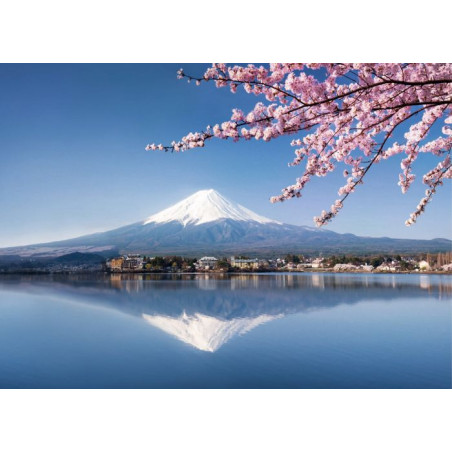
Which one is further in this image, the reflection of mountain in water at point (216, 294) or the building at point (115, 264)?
the building at point (115, 264)

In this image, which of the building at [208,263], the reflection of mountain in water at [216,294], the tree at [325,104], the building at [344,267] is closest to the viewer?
the tree at [325,104]

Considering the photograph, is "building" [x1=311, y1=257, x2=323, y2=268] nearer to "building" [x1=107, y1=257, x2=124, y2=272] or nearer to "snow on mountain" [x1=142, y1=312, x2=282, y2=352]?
"snow on mountain" [x1=142, y1=312, x2=282, y2=352]

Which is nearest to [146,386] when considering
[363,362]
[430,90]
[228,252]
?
[363,362]

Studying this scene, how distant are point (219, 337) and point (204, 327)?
53cm

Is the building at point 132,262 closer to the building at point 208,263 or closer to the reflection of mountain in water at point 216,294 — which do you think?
the reflection of mountain in water at point 216,294

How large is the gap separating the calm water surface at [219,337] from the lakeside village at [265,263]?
33 cm

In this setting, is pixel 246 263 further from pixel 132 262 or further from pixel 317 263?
pixel 132 262

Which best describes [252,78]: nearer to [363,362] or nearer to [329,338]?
[363,362]

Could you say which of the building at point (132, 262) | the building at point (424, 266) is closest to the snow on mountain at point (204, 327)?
the building at point (132, 262)

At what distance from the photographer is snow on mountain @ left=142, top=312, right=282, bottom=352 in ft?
11.9

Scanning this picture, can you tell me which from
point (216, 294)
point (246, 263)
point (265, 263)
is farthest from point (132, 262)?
point (265, 263)

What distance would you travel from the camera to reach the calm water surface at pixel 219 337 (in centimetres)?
275
